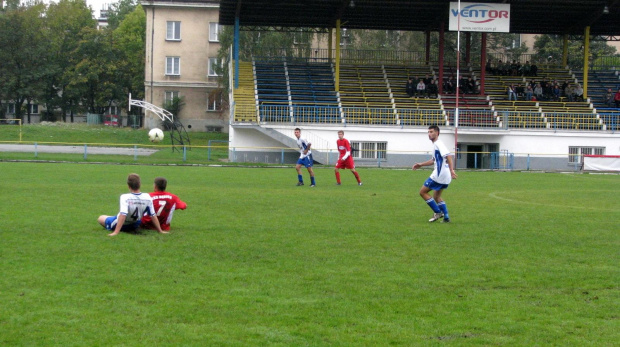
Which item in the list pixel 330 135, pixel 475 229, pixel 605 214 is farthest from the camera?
pixel 330 135

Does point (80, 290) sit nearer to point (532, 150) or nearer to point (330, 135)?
point (330, 135)

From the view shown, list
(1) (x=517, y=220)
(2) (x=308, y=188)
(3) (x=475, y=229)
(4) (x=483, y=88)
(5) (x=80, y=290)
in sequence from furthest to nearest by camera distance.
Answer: (4) (x=483, y=88), (2) (x=308, y=188), (1) (x=517, y=220), (3) (x=475, y=229), (5) (x=80, y=290)

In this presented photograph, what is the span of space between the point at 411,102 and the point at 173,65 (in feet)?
90.4

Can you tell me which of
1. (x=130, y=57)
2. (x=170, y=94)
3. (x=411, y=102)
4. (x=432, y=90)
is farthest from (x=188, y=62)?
(x=432, y=90)

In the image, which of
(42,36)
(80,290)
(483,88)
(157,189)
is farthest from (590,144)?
(42,36)

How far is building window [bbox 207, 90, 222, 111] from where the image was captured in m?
63.2

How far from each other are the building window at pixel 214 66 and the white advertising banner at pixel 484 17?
23.3m

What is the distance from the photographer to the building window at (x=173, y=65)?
65.5 metres

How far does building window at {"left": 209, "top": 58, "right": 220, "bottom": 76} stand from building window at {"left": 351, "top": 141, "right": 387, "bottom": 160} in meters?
21.9

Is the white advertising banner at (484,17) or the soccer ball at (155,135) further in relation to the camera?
the soccer ball at (155,135)

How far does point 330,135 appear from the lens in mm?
42125

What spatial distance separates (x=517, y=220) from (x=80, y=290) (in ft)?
30.8

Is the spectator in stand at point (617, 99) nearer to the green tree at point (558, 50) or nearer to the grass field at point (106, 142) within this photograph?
the green tree at point (558, 50)

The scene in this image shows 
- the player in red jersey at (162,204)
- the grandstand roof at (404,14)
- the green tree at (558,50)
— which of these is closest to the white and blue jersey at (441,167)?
the player in red jersey at (162,204)
